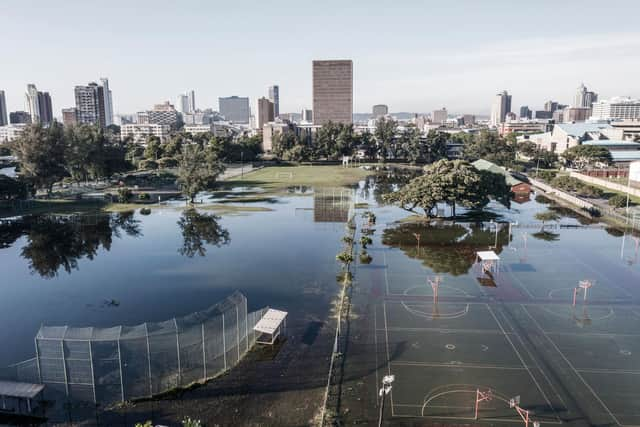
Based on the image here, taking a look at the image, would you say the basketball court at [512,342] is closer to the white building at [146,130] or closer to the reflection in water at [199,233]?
the reflection in water at [199,233]

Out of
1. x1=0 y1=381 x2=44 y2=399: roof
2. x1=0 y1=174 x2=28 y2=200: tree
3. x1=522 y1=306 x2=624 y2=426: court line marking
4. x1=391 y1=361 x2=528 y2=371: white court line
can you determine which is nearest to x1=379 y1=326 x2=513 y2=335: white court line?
x1=522 y1=306 x2=624 y2=426: court line marking

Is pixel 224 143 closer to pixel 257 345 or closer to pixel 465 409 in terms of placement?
pixel 257 345

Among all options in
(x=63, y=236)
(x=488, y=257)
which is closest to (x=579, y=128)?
(x=488, y=257)

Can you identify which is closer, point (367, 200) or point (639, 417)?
point (639, 417)

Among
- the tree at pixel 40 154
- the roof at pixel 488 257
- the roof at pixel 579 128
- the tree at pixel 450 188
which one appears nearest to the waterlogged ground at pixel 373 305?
the roof at pixel 488 257

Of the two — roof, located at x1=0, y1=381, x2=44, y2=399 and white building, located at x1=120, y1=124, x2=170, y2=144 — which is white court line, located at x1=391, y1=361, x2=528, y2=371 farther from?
white building, located at x1=120, y1=124, x2=170, y2=144

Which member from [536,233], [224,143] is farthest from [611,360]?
[224,143]
